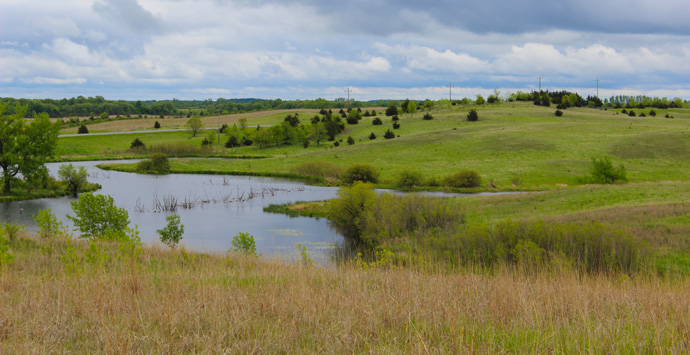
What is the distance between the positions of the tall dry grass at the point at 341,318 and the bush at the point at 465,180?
43445mm

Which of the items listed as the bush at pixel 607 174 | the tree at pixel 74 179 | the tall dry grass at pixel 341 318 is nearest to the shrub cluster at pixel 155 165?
the tree at pixel 74 179

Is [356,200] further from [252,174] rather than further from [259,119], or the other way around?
[259,119]

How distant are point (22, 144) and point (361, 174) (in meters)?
33.1

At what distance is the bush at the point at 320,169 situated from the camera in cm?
5878

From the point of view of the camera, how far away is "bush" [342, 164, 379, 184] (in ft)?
175

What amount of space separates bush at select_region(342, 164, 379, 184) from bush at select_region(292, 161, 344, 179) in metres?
3.65

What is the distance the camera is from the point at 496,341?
5.35 metres

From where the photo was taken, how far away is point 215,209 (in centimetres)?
3988

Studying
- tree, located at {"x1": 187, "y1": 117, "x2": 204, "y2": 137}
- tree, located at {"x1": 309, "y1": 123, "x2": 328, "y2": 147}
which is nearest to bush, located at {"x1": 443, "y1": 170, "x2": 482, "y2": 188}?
tree, located at {"x1": 309, "y1": 123, "x2": 328, "y2": 147}

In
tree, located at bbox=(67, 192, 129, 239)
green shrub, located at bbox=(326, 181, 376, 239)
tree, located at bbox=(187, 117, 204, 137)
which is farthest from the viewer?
tree, located at bbox=(187, 117, 204, 137)

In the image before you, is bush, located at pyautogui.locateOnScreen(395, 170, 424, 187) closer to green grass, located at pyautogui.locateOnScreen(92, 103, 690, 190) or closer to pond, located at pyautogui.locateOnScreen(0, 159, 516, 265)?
green grass, located at pyautogui.locateOnScreen(92, 103, 690, 190)

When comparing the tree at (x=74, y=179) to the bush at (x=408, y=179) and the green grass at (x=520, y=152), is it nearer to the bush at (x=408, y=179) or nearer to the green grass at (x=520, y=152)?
the green grass at (x=520, y=152)

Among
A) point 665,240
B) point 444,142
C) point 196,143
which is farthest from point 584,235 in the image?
point 196,143

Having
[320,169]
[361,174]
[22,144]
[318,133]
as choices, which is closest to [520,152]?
[361,174]
